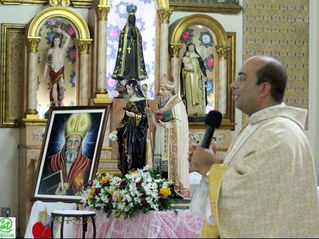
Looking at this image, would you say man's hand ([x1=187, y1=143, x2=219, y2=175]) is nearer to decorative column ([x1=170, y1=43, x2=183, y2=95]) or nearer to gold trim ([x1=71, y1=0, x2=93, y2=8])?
decorative column ([x1=170, y1=43, x2=183, y2=95])

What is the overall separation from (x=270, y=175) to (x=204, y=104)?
8.17 meters

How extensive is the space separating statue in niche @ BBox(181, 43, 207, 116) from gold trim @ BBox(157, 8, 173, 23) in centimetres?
59

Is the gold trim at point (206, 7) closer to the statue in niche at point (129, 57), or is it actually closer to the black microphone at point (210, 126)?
the statue in niche at point (129, 57)

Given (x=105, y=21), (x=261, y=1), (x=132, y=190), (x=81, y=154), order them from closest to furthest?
(x=132, y=190), (x=81, y=154), (x=105, y=21), (x=261, y=1)

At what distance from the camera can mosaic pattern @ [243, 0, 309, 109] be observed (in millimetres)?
12883

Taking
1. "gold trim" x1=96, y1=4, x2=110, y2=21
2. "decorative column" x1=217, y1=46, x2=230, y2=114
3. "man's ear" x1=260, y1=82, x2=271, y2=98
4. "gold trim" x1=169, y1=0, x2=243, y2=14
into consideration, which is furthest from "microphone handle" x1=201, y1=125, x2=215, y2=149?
"gold trim" x1=169, y1=0, x2=243, y2=14

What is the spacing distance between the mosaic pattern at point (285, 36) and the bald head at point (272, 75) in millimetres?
8751

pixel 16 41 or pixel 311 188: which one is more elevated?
pixel 16 41

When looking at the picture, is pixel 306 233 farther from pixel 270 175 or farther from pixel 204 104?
pixel 204 104

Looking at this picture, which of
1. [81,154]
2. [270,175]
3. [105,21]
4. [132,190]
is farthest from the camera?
[105,21]

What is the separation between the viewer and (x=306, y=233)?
410 cm

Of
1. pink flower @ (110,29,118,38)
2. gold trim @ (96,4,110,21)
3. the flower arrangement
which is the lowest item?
the flower arrangement

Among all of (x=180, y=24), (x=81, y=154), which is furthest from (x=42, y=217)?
(x=180, y=24)

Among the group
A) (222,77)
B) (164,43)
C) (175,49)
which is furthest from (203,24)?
(222,77)
